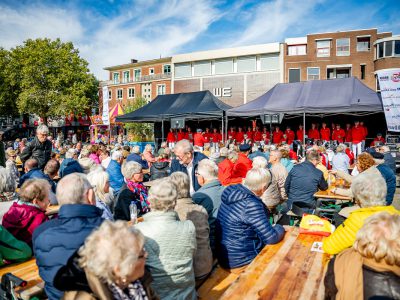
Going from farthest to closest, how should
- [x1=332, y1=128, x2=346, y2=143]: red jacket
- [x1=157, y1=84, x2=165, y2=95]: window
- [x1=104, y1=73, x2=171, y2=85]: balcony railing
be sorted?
1. [x1=157, y1=84, x2=165, y2=95]: window
2. [x1=104, y1=73, x2=171, y2=85]: balcony railing
3. [x1=332, y1=128, x2=346, y2=143]: red jacket

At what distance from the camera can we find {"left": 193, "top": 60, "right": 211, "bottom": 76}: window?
33375mm

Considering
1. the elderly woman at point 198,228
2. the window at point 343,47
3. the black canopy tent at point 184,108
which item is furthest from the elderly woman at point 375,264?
the window at point 343,47

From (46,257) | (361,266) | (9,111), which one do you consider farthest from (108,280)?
(9,111)

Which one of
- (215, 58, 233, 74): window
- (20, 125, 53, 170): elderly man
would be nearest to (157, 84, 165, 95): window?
(215, 58, 233, 74): window

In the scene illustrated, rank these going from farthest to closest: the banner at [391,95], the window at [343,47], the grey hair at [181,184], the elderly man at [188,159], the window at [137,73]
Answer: the window at [137,73] < the window at [343,47] < the banner at [391,95] < the elderly man at [188,159] < the grey hair at [181,184]

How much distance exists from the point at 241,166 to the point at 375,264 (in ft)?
15.0

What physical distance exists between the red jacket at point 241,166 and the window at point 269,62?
2632 centimetres

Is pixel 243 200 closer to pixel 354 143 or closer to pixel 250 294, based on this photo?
pixel 250 294

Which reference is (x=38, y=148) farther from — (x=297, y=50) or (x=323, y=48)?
(x=323, y=48)

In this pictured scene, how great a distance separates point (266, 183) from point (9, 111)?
42.7 metres

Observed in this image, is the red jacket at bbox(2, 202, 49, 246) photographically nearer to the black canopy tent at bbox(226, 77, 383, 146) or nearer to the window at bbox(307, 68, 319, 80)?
the black canopy tent at bbox(226, 77, 383, 146)

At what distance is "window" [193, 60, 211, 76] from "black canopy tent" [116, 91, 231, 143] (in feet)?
57.7

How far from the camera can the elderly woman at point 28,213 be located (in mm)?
2670

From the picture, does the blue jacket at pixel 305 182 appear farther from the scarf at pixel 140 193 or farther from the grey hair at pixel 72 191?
the grey hair at pixel 72 191
